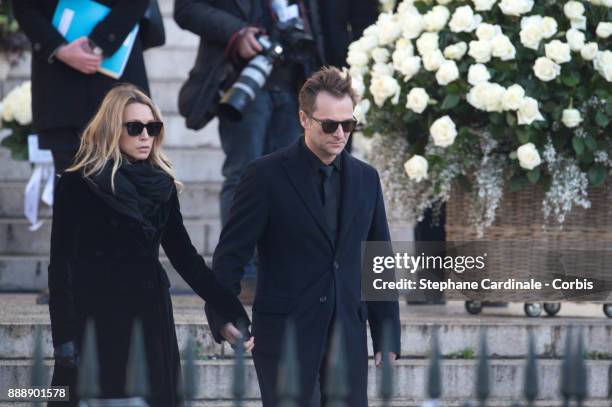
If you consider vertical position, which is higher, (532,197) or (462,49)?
(462,49)

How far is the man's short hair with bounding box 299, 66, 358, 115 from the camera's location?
488 centimetres

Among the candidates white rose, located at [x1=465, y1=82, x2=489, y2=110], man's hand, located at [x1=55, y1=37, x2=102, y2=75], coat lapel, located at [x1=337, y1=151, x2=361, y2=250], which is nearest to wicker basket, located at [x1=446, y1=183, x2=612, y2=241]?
white rose, located at [x1=465, y1=82, x2=489, y2=110]

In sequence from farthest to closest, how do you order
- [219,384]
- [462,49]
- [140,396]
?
[462,49]
[219,384]
[140,396]

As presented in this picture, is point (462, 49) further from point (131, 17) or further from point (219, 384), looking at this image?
point (219, 384)

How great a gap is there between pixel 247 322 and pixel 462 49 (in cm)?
267

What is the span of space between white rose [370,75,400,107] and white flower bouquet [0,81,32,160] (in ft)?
8.76

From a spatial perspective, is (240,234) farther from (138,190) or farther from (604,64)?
(604,64)

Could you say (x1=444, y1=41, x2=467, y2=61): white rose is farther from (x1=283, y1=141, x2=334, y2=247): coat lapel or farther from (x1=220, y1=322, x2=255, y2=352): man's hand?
(x1=220, y1=322, x2=255, y2=352): man's hand

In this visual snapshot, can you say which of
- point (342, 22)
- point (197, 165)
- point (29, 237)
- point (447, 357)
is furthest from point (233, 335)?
point (197, 165)

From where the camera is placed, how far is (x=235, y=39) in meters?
7.24

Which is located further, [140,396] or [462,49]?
[462,49]

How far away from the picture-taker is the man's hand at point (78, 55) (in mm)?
6711

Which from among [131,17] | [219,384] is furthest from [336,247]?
[131,17]

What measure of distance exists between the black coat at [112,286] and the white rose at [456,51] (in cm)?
255
